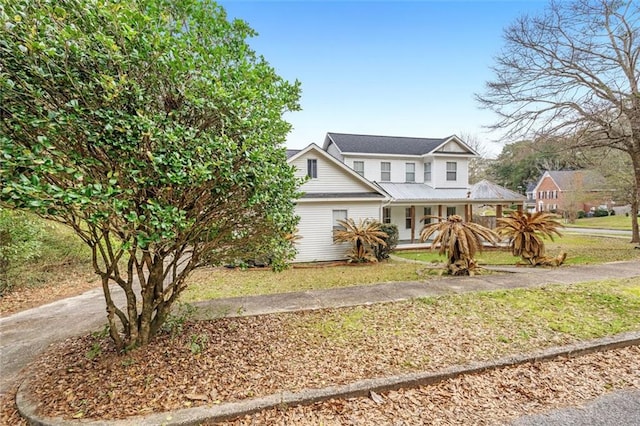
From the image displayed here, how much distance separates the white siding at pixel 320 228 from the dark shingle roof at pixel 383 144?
4813 millimetres

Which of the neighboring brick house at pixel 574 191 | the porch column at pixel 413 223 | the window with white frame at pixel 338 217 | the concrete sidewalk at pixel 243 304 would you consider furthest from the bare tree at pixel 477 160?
the concrete sidewalk at pixel 243 304

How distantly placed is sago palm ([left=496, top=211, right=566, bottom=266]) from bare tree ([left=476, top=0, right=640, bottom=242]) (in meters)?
4.41

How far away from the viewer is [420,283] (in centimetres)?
703

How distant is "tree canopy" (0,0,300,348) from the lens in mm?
2357

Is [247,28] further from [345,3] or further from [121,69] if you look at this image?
[345,3]

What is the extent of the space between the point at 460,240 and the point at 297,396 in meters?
6.50

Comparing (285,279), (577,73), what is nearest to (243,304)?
(285,279)

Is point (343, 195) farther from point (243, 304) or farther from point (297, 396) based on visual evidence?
point (297, 396)

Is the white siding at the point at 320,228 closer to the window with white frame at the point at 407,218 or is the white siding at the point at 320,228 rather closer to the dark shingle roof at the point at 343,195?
the dark shingle roof at the point at 343,195

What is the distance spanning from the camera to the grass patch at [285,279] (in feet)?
22.5

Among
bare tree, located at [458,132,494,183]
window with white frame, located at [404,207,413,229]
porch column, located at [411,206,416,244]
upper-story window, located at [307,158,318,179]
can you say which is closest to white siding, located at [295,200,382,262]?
upper-story window, located at [307,158,318,179]

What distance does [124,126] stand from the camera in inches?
99.2

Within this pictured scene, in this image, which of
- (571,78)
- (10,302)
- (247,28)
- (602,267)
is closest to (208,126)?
(247,28)

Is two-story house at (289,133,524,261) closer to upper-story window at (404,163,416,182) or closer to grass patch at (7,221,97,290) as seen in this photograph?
upper-story window at (404,163,416,182)
